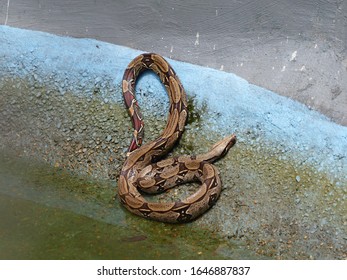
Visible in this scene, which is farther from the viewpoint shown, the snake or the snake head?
the snake head

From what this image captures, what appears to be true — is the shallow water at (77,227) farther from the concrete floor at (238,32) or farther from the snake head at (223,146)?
the concrete floor at (238,32)

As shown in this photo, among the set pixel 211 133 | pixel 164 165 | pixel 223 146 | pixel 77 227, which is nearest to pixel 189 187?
pixel 164 165

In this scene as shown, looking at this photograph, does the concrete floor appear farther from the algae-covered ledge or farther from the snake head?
the snake head

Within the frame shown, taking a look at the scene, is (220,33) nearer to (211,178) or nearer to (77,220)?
(211,178)

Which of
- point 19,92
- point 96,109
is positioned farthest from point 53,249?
point 19,92

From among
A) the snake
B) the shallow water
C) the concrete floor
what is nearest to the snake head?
the snake

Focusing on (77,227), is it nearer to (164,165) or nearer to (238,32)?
(164,165)

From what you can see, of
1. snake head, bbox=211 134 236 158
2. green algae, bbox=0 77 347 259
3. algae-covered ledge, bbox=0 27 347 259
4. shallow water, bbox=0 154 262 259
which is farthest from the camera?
snake head, bbox=211 134 236 158
